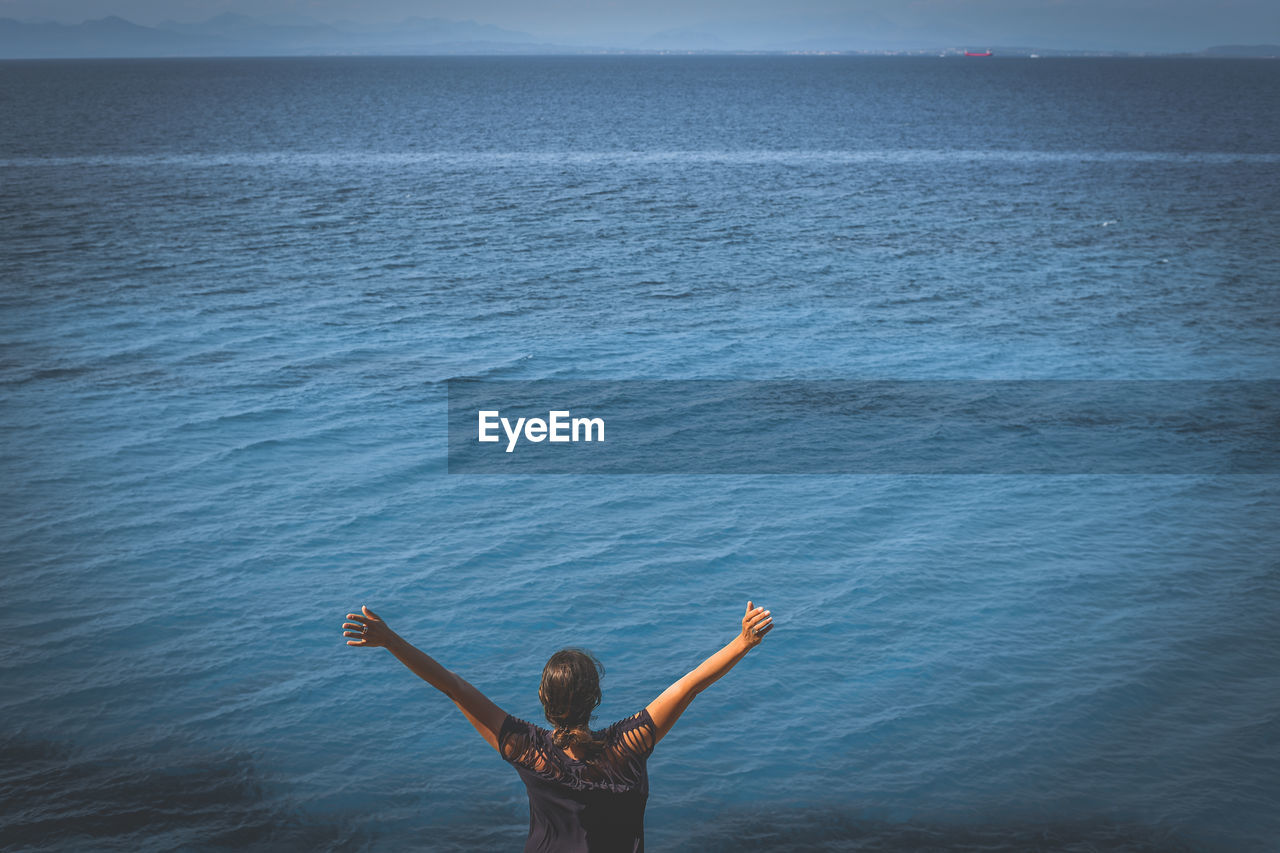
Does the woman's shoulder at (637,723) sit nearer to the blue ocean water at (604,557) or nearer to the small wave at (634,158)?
the blue ocean water at (604,557)

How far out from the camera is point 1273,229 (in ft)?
191

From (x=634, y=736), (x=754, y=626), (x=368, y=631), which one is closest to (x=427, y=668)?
(x=368, y=631)

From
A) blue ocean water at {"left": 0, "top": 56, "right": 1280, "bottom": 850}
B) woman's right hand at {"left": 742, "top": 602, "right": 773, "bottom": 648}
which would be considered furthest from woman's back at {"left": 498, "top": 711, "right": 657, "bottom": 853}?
blue ocean water at {"left": 0, "top": 56, "right": 1280, "bottom": 850}

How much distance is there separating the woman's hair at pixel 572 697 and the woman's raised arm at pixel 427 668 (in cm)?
23

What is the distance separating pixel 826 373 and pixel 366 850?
79.9 feet

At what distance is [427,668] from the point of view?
4.40m

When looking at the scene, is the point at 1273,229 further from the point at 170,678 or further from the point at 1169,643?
the point at 170,678

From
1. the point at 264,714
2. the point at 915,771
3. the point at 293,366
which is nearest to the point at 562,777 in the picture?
the point at 915,771

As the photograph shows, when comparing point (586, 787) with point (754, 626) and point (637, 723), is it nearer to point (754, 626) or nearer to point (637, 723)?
point (637, 723)

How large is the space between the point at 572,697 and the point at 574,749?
244 mm

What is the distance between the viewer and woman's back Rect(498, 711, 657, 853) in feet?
14.6

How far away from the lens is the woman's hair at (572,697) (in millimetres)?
4480

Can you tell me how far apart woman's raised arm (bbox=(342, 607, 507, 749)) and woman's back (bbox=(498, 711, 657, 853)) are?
89 mm

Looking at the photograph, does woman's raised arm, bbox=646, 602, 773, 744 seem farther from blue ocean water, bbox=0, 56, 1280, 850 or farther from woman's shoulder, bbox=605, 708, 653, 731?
blue ocean water, bbox=0, 56, 1280, 850
